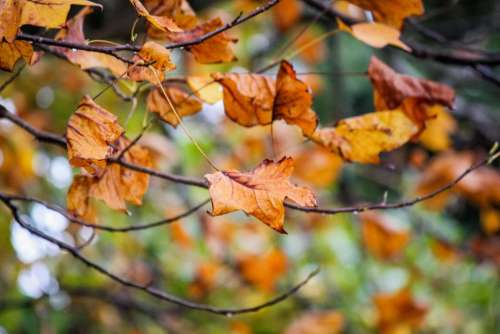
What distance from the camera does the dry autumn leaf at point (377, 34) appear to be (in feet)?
2.93

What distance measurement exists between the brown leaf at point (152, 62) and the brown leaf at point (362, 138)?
0.97ft

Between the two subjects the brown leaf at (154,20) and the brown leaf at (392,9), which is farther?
the brown leaf at (392,9)

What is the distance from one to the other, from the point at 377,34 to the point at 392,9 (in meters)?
0.07

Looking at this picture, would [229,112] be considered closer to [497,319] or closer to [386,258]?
[386,258]

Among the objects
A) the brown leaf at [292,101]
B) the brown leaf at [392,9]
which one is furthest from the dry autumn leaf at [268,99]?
the brown leaf at [392,9]

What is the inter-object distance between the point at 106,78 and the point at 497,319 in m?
2.32

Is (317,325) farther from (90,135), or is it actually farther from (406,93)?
(90,135)

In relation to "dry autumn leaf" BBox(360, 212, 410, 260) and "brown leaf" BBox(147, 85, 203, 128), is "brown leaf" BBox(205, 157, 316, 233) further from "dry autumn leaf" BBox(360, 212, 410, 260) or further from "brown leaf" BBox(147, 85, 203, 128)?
"dry autumn leaf" BBox(360, 212, 410, 260)

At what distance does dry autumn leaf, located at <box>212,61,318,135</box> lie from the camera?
799mm

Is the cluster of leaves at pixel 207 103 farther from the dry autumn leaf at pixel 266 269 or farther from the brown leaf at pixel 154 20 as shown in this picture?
the dry autumn leaf at pixel 266 269

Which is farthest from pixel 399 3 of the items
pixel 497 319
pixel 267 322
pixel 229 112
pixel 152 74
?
pixel 497 319

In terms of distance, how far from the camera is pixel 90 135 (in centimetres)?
67

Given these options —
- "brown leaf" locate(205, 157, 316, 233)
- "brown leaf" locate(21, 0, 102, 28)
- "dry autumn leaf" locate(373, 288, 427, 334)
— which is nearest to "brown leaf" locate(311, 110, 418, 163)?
"brown leaf" locate(205, 157, 316, 233)

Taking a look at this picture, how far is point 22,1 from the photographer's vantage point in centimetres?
65
